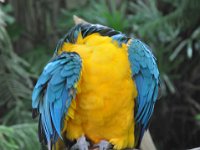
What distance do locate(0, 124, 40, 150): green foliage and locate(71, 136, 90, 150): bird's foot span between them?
31 cm

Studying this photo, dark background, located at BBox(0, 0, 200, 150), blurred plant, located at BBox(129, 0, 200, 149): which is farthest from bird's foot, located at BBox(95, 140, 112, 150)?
blurred plant, located at BBox(129, 0, 200, 149)

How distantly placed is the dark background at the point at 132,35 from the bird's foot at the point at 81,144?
686mm

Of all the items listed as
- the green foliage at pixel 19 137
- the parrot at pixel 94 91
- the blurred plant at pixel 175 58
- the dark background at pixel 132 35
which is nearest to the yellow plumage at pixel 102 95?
the parrot at pixel 94 91

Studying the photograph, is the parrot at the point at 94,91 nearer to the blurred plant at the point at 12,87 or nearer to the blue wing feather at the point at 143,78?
the blue wing feather at the point at 143,78

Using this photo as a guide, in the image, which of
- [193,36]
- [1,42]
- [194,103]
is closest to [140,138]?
[1,42]

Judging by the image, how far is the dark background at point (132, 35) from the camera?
2.04 metres

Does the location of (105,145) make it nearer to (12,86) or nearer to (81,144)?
(81,144)

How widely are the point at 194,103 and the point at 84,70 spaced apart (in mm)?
1431

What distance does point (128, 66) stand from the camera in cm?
128

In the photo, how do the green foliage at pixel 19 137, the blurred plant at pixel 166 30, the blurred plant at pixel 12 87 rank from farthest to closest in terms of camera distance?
the blurred plant at pixel 166 30, the blurred plant at pixel 12 87, the green foliage at pixel 19 137

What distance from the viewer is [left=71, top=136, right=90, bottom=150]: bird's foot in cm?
126

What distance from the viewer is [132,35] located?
2.32 metres

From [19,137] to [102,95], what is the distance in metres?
0.51

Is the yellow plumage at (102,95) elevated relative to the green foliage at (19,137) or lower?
elevated
